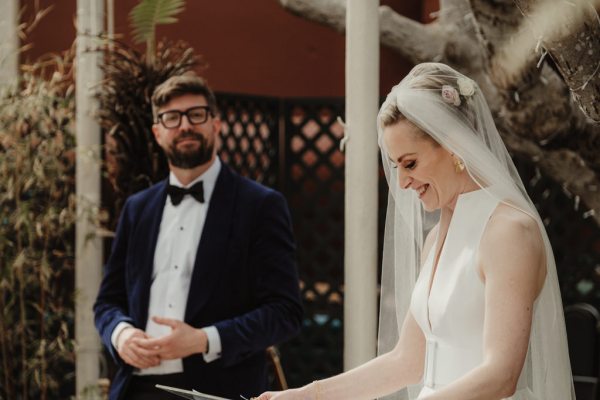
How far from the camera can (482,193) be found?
7.78 feet

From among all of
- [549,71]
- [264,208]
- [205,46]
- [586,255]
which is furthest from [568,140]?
[205,46]

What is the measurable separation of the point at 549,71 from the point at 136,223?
1546mm

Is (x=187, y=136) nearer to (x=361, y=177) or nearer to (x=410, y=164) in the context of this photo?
(x=361, y=177)

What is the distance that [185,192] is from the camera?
350 centimetres

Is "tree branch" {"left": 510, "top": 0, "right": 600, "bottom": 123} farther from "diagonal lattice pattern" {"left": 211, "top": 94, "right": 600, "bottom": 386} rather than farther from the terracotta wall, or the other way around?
the terracotta wall

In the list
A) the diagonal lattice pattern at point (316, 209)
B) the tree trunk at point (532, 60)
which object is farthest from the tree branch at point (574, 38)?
the diagonal lattice pattern at point (316, 209)

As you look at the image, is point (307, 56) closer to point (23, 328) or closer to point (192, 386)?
point (23, 328)

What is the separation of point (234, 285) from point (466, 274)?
127cm

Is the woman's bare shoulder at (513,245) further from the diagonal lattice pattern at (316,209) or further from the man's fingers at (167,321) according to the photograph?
the diagonal lattice pattern at (316,209)

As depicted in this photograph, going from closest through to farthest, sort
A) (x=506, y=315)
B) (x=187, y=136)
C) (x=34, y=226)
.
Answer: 1. (x=506, y=315)
2. (x=187, y=136)
3. (x=34, y=226)

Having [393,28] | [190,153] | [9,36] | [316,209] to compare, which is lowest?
[316,209]

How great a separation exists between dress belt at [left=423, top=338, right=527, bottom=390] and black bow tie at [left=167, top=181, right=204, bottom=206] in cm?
129

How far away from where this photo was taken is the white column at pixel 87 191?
15.6ft

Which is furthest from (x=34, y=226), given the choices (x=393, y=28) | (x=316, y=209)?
(x=393, y=28)
